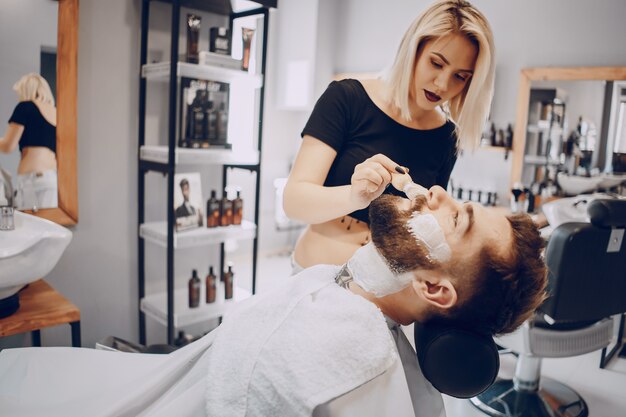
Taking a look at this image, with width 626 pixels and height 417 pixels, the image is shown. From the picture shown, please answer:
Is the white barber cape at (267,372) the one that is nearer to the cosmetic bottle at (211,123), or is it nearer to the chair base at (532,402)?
the cosmetic bottle at (211,123)

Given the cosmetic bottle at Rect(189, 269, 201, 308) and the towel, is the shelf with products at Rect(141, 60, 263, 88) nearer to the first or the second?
the cosmetic bottle at Rect(189, 269, 201, 308)

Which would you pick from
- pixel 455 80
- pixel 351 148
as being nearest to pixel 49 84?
pixel 351 148

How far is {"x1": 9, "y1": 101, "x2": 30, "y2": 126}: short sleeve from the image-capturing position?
6.75ft

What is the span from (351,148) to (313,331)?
0.68m

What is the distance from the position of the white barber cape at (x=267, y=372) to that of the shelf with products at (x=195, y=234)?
3.85ft

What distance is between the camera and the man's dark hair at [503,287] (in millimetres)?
925

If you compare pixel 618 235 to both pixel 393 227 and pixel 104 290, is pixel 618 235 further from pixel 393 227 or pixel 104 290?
pixel 104 290

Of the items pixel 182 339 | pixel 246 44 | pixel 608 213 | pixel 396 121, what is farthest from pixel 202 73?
pixel 608 213

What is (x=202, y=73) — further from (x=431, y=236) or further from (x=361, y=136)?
(x=431, y=236)

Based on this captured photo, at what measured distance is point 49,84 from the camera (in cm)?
213

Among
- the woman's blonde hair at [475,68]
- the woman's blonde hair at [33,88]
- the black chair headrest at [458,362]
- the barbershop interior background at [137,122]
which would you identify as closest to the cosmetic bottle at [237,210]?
the barbershop interior background at [137,122]

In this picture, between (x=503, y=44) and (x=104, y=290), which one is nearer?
(x=104, y=290)

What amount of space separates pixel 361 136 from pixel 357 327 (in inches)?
26.5

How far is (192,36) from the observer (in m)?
2.41
